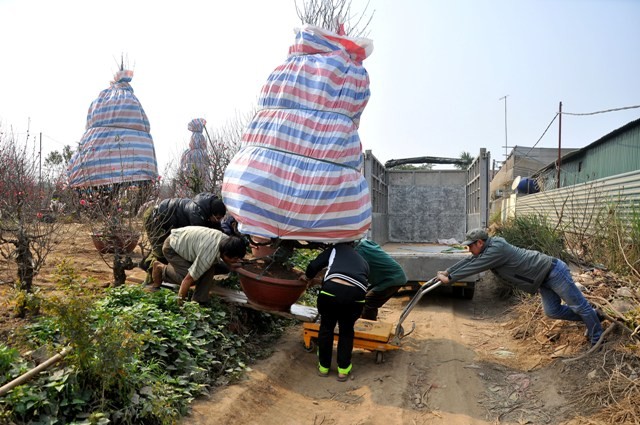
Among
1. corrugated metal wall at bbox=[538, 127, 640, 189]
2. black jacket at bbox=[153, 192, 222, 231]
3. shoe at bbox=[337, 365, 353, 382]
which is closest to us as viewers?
shoe at bbox=[337, 365, 353, 382]

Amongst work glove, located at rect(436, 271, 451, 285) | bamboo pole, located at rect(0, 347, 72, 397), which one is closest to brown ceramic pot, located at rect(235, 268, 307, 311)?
work glove, located at rect(436, 271, 451, 285)

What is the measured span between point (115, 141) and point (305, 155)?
18.0ft

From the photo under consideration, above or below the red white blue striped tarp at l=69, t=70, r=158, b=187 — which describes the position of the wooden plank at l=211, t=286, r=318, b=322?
below

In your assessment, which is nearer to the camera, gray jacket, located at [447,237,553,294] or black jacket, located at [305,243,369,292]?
black jacket, located at [305,243,369,292]

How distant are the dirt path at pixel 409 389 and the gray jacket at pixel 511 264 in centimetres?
86

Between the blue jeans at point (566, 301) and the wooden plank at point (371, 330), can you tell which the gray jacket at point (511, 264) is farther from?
the wooden plank at point (371, 330)

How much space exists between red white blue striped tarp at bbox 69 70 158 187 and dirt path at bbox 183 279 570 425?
4.88 metres

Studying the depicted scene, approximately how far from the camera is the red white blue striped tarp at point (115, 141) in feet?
27.9

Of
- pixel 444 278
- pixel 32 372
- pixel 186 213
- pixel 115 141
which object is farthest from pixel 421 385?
pixel 115 141

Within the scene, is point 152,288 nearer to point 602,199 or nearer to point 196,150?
point 602,199

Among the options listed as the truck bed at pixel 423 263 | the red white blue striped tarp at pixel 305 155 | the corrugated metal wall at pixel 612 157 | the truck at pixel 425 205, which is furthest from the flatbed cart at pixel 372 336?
the corrugated metal wall at pixel 612 157

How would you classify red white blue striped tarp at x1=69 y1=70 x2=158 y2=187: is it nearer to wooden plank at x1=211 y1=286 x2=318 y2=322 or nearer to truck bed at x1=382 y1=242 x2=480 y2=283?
wooden plank at x1=211 y1=286 x2=318 y2=322

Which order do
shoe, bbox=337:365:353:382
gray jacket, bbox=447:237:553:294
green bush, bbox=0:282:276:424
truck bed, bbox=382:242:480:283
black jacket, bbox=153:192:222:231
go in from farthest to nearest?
truck bed, bbox=382:242:480:283, black jacket, bbox=153:192:222:231, gray jacket, bbox=447:237:553:294, shoe, bbox=337:365:353:382, green bush, bbox=0:282:276:424

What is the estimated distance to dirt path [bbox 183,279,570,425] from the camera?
148 inches
